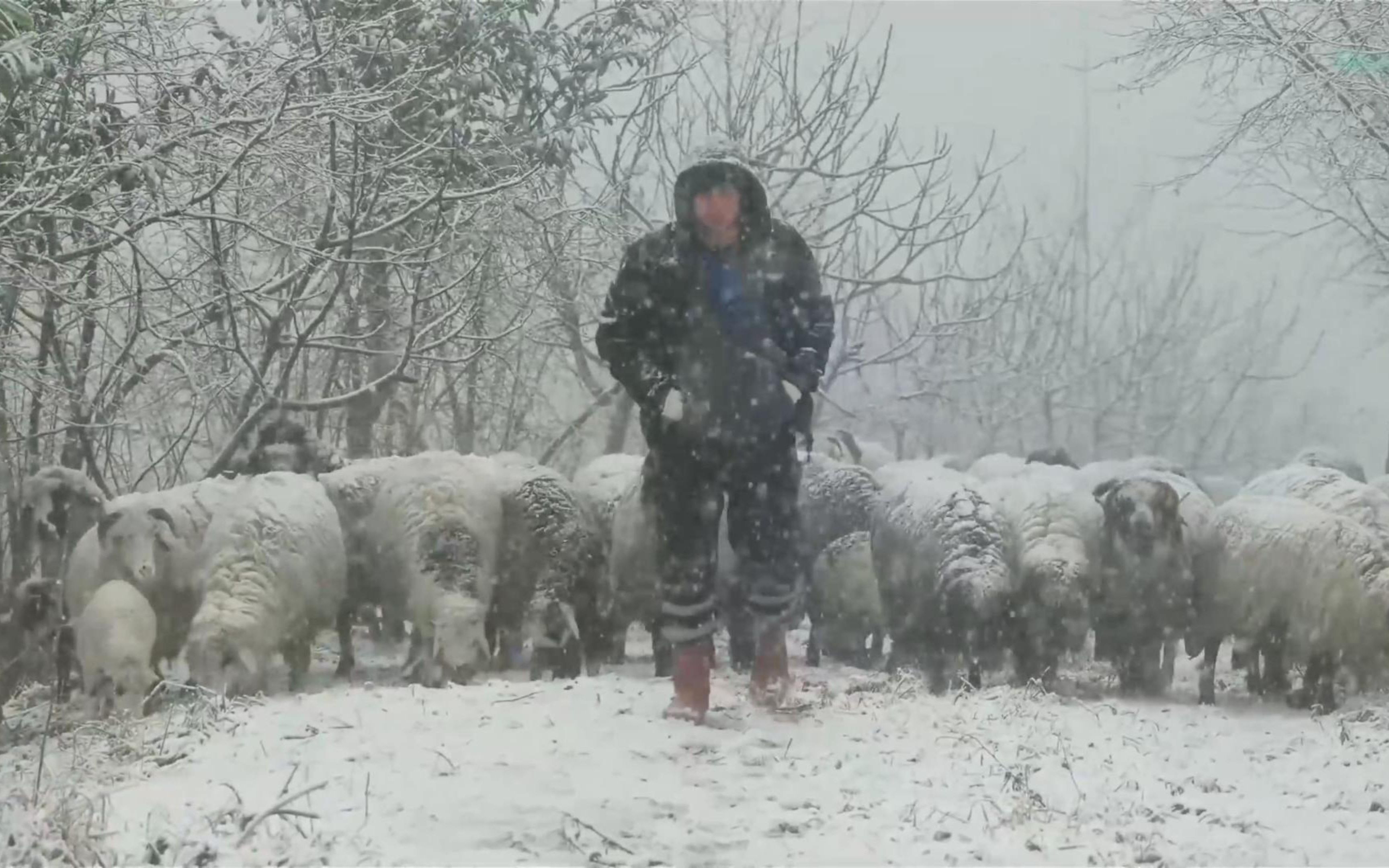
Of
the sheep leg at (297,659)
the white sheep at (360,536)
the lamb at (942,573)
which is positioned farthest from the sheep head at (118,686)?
the lamb at (942,573)

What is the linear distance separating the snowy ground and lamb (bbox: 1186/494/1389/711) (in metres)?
0.88

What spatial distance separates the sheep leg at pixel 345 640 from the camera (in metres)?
7.29

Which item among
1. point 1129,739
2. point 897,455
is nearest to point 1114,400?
point 897,455

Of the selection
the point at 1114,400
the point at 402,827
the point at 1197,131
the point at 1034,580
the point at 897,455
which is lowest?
the point at 402,827

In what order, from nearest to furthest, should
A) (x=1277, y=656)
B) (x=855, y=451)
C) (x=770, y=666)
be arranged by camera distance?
(x=770, y=666) → (x=1277, y=656) → (x=855, y=451)

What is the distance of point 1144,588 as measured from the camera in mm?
7105

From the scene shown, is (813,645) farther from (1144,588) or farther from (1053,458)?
(1053,458)

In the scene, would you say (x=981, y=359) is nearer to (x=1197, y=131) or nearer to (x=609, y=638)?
(x=1197, y=131)

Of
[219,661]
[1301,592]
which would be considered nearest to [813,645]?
[1301,592]

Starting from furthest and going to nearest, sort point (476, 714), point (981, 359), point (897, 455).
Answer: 1. point (981, 359)
2. point (897, 455)
3. point (476, 714)

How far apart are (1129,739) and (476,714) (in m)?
2.70

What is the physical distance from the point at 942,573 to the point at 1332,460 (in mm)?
5489

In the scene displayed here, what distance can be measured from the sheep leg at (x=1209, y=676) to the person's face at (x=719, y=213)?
3791 mm

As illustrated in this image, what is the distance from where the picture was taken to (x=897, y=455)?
12.8 meters
